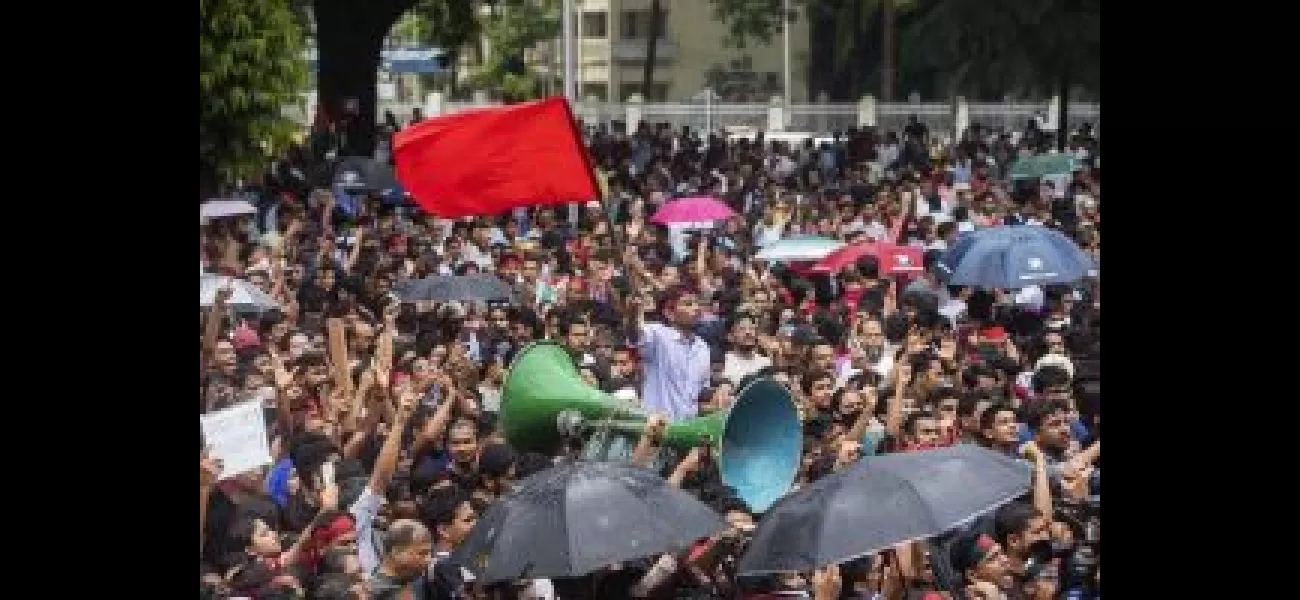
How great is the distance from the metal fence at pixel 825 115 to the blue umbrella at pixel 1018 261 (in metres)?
34.0

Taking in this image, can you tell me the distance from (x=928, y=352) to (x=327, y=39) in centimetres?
2204

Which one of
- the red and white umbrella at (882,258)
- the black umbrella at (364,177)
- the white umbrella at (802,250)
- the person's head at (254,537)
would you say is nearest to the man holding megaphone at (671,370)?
the person's head at (254,537)

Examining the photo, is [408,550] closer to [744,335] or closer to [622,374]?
[622,374]

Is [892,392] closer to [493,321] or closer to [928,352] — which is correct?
[928,352]

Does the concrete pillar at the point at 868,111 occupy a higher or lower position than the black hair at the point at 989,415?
higher

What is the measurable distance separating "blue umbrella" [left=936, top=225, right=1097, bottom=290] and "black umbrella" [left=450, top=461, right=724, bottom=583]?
8.23 metres

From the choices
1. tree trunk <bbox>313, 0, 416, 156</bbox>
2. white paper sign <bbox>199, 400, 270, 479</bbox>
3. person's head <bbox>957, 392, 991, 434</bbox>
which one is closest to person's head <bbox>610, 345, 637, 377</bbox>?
person's head <bbox>957, 392, 991, 434</bbox>

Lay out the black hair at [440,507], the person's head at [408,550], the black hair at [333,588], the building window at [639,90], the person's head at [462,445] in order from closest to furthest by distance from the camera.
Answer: the black hair at [333,588] < the person's head at [408,550] < the black hair at [440,507] < the person's head at [462,445] < the building window at [639,90]

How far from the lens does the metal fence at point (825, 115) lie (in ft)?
169

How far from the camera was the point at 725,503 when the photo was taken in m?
8.86

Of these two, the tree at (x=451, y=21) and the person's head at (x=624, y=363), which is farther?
the tree at (x=451, y=21)

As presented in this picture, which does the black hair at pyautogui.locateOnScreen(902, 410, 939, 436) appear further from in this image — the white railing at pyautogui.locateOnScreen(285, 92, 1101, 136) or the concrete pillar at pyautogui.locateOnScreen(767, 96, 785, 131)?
the concrete pillar at pyautogui.locateOnScreen(767, 96, 785, 131)

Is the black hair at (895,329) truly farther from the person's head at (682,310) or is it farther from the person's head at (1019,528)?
the person's head at (1019,528)
